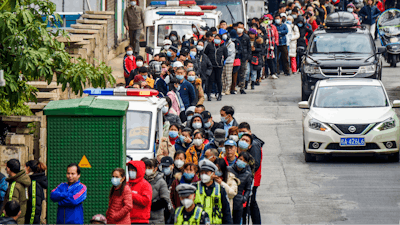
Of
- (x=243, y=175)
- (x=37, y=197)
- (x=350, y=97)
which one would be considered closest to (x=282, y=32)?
(x=350, y=97)

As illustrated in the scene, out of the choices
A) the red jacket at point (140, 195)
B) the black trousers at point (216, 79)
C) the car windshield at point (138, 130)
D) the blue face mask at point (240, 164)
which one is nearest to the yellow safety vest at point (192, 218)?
the red jacket at point (140, 195)

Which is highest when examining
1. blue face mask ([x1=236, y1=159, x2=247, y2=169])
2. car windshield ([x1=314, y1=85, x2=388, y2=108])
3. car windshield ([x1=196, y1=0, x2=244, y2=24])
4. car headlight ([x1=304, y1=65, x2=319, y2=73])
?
car windshield ([x1=196, y1=0, x2=244, y2=24])

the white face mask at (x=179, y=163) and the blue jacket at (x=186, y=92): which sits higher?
the blue jacket at (x=186, y=92)

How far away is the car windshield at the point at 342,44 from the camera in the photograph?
70.0 ft

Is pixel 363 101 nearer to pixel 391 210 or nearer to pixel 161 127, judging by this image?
pixel 391 210

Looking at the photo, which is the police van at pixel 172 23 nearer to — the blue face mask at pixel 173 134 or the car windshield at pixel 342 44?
the car windshield at pixel 342 44

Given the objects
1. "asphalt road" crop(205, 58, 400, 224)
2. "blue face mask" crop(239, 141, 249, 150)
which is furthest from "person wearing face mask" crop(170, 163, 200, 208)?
"asphalt road" crop(205, 58, 400, 224)

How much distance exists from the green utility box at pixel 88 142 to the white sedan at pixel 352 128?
637 centimetres

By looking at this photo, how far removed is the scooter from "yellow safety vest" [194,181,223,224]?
75.0ft

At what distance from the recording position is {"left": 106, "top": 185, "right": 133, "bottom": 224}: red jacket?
859 cm

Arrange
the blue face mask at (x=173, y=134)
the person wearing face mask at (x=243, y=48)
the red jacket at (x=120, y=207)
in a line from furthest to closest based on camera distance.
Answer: the person wearing face mask at (x=243, y=48), the blue face mask at (x=173, y=134), the red jacket at (x=120, y=207)

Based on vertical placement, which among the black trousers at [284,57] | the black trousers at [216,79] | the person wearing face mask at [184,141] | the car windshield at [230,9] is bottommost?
the person wearing face mask at [184,141]

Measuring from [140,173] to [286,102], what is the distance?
14820mm

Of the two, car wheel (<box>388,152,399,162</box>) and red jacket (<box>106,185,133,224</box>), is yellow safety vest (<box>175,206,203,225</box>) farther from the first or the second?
car wheel (<box>388,152,399,162</box>)
